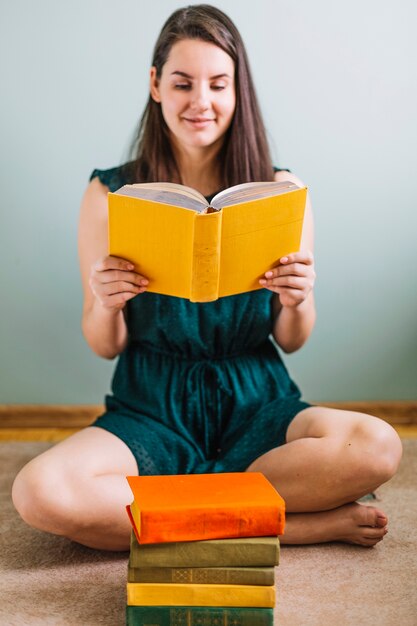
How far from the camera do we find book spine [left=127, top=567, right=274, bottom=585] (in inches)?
47.1

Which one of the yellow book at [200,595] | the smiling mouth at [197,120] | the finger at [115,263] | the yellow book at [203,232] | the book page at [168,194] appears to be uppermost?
Result: the smiling mouth at [197,120]

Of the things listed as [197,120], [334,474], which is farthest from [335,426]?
[197,120]

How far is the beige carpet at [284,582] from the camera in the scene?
129cm

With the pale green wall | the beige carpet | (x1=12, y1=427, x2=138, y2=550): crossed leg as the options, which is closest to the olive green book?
the beige carpet

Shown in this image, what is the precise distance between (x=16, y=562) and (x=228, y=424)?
47 centimetres

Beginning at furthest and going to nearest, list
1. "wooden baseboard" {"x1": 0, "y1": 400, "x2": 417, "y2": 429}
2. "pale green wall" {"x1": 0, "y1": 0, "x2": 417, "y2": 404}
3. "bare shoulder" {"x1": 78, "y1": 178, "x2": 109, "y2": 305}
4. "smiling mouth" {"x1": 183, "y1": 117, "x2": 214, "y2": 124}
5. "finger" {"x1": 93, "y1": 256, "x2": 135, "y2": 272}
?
"wooden baseboard" {"x1": 0, "y1": 400, "x2": 417, "y2": 429} → "pale green wall" {"x1": 0, "y1": 0, "x2": 417, "y2": 404} → "bare shoulder" {"x1": 78, "y1": 178, "x2": 109, "y2": 305} → "smiling mouth" {"x1": 183, "y1": 117, "x2": 214, "y2": 124} → "finger" {"x1": 93, "y1": 256, "x2": 135, "y2": 272}

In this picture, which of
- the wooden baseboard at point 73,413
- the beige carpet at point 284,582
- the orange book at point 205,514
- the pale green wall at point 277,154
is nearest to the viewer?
the orange book at point 205,514

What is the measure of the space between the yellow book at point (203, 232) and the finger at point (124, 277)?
0.03 feet

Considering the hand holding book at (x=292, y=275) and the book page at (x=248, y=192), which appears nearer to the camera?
the book page at (x=248, y=192)

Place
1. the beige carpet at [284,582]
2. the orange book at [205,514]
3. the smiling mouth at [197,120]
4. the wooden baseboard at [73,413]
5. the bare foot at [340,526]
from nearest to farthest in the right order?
the orange book at [205,514] → the beige carpet at [284,582] → the bare foot at [340,526] → the smiling mouth at [197,120] → the wooden baseboard at [73,413]

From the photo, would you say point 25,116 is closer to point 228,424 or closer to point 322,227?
point 322,227

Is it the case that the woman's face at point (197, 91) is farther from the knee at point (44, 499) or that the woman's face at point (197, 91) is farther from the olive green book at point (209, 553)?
the olive green book at point (209, 553)

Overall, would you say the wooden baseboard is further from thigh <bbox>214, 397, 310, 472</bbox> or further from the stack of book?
the stack of book

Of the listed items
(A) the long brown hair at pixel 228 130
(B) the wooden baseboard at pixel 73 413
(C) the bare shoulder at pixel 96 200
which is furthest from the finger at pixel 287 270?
(B) the wooden baseboard at pixel 73 413
